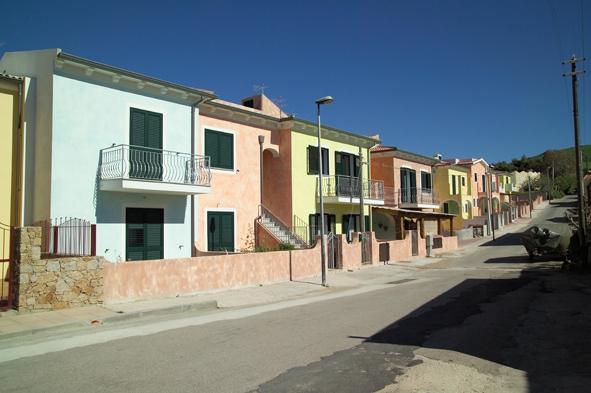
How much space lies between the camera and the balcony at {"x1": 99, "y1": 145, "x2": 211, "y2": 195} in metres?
15.8

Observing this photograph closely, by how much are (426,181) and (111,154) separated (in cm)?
3070

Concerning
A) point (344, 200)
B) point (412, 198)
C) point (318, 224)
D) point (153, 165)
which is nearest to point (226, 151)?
point (153, 165)

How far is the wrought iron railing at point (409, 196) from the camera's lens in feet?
115

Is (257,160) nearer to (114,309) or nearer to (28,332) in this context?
(114,309)

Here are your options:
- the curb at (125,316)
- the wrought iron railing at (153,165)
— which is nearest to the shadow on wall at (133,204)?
the wrought iron railing at (153,165)

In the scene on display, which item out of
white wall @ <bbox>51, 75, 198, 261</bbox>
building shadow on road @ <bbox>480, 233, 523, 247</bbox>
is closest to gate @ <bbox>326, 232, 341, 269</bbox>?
white wall @ <bbox>51, 75, 198, 261</bbox>

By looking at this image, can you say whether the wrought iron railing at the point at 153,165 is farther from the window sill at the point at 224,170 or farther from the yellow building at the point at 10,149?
the yellow building at the point at 10,149

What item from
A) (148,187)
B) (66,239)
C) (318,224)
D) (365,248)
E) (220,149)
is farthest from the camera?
(318,224)

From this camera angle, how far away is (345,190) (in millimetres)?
27250

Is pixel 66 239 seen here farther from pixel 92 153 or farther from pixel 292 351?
pixel 292 351

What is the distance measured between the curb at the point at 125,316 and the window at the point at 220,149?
8.41 metres

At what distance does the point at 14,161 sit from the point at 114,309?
6515mm

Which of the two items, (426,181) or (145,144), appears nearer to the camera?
(145,144)

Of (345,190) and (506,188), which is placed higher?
(506,188)
